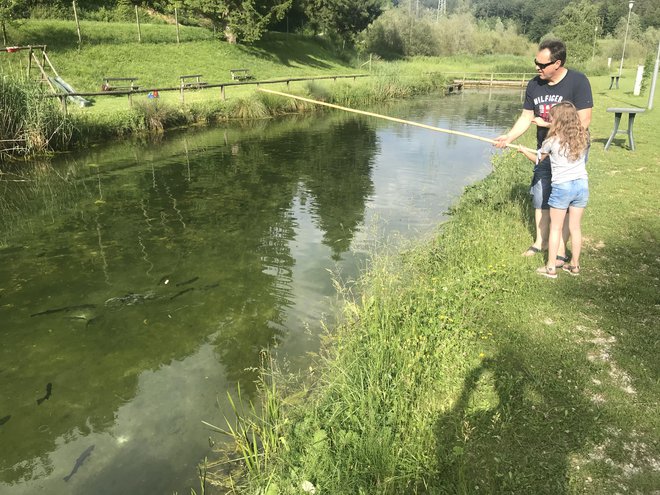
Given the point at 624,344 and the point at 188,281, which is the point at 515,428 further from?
the point at 188,281

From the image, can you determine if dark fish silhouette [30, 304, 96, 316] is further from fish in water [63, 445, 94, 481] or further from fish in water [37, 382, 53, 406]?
fish in water [63, 445, 94, 481]

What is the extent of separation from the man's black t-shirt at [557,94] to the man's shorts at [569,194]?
81 centimetres

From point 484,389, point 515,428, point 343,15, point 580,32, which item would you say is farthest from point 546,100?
point 580,32

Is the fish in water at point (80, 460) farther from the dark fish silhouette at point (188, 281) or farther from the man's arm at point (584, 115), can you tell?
the man's arm at point (584, 115)

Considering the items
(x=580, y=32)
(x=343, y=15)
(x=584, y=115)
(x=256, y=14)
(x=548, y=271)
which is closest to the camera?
(x=584, y=115)

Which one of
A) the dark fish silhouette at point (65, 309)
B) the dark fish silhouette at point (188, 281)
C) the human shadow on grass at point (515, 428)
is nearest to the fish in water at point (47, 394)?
the dark fish silhouette at point (65, 309)

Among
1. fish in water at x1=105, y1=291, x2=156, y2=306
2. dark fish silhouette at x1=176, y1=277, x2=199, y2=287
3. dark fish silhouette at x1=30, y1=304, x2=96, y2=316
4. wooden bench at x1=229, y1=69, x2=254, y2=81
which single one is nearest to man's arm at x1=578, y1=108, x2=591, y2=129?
dark fish silhouette at x1=176, y1=277, x2=199, y2=287

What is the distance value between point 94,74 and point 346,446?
24365 mm

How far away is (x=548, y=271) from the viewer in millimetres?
5664

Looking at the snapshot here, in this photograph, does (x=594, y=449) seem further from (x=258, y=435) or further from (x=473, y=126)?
(x=473, y=126)

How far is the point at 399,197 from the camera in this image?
11.4 metres

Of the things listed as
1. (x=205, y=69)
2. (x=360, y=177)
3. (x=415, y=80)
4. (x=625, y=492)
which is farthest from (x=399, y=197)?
(x=415, y=80)

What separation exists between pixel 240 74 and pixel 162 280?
84.4 ft

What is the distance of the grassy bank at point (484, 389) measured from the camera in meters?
3.21
